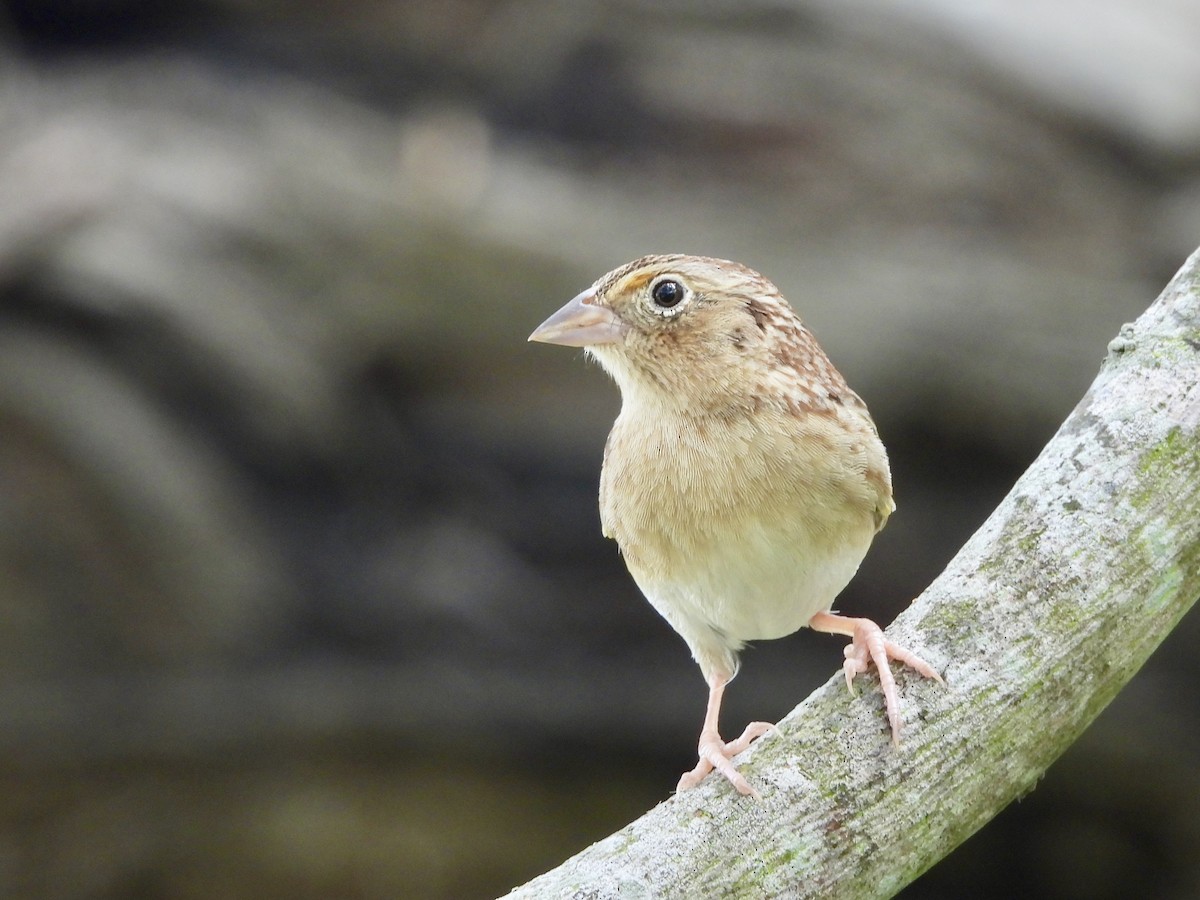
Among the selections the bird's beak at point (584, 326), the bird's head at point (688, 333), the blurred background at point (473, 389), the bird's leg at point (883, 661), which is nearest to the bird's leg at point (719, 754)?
the bird's leg at point (883, 661)

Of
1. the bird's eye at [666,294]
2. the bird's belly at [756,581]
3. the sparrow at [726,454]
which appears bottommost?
the bird's belly at [756,581]

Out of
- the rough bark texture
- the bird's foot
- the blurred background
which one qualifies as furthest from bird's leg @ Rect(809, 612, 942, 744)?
the blurred background

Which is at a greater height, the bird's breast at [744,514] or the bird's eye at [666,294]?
the bird's eye at [666,294]

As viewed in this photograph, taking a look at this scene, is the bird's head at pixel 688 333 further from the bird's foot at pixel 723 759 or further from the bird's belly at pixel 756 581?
the bird's foot at pixel 723 759

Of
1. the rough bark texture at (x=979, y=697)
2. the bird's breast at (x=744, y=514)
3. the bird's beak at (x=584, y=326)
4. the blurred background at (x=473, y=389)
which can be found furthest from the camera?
the blurred background at (x=473, y=389)

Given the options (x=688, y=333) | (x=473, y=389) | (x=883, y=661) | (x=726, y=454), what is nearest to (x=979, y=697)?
(x=883, y=661)

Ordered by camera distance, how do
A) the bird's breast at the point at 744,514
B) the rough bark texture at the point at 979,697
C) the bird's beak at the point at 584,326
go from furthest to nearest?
the bird's beak at the point at 584,326 → the bird's breast at the point at 744,514 → the rough bark texture at the point at 979,697

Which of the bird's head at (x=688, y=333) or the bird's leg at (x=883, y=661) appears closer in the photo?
the bird's leg at (x=883, y=661)

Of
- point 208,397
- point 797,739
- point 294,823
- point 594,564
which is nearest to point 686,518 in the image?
point 797,739
